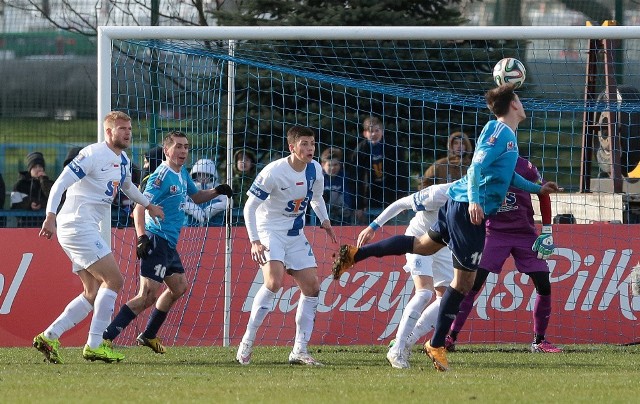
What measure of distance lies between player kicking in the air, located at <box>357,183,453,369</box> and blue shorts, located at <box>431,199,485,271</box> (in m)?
0.70

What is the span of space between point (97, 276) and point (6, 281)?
2973 millimetres

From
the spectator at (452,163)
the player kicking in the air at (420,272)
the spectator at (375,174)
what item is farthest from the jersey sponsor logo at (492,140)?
the spectator at (375,174)

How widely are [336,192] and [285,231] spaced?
12.5 feet

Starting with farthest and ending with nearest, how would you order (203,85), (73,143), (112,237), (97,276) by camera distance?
1. (73,143)
2. (203,85)
3. (112,237)
4. (97,276)

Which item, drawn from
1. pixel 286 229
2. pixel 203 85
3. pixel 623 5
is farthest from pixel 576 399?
pixel 623 5

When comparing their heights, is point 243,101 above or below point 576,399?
above

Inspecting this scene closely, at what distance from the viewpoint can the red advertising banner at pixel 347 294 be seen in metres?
12.8

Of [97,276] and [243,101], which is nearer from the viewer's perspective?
[97,276]

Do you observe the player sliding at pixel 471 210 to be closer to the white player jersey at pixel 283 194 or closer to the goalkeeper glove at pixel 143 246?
the white player jersey at pixel 283 194

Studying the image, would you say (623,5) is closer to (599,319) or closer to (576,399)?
(599,319)

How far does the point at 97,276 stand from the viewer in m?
10.1

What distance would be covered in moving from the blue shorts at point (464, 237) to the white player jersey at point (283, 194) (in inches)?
57.2

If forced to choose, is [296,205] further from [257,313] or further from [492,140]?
[492,140]

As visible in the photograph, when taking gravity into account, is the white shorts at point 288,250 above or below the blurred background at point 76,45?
below
